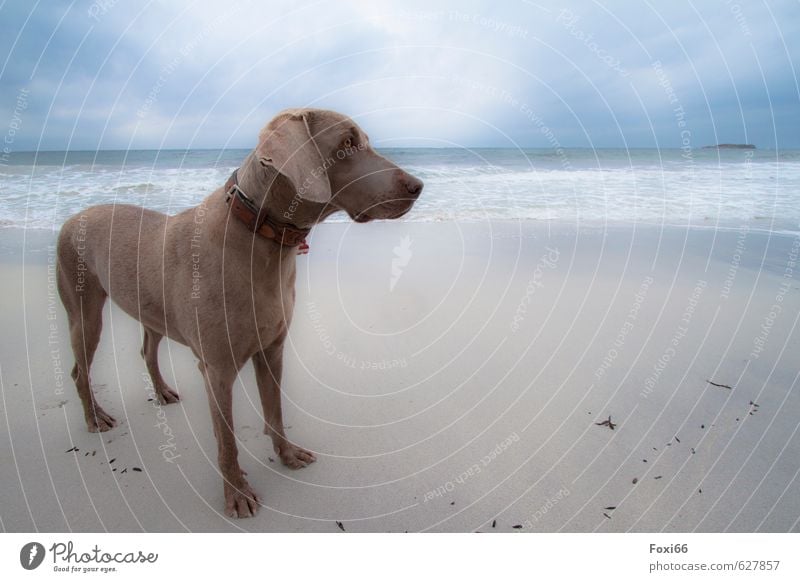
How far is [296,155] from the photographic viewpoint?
2369 mm

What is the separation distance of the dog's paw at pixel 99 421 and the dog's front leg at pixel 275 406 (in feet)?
4.12

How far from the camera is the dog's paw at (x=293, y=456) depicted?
3.34m

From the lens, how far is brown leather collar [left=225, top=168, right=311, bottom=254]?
2617 millimetres

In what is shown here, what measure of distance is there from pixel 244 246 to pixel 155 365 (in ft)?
6.24

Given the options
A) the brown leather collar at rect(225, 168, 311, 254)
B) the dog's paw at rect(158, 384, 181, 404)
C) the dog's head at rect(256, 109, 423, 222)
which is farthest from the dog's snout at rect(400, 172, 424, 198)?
the dog's paw at rect(158, 384, 181, 404)

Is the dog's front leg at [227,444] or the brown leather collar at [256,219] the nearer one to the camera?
the brown leather collar at [256,219]

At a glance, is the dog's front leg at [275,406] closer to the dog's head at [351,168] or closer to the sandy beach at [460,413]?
the sandy beach at [460,413]

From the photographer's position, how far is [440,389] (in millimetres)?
4168

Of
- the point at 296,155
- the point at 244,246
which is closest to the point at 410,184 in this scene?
the point at 296,155

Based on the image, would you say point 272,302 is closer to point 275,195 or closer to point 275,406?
point 275,195
